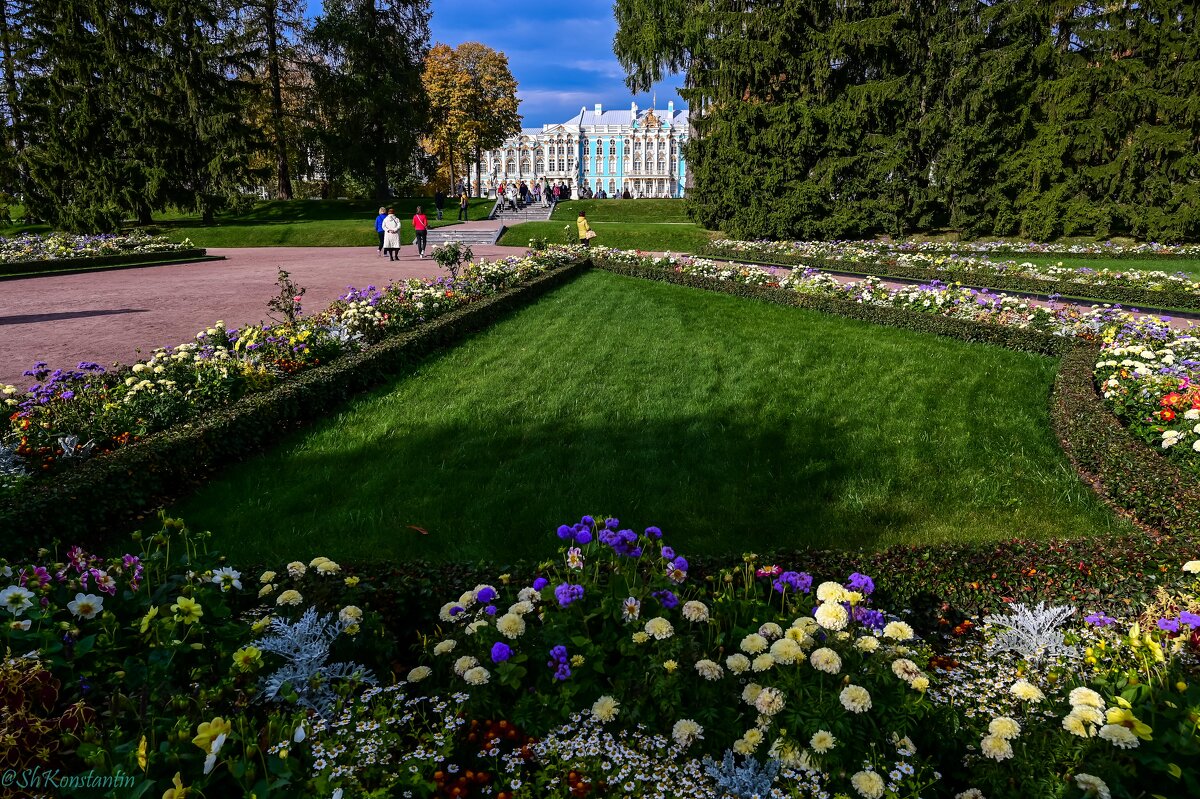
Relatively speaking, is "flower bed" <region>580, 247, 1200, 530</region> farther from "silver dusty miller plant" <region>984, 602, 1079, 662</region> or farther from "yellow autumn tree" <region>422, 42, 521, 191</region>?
"yellow autumn tree" <region>422, 42, 521, 191</region>

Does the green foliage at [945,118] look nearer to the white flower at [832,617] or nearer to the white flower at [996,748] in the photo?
the white flower at [832,617]

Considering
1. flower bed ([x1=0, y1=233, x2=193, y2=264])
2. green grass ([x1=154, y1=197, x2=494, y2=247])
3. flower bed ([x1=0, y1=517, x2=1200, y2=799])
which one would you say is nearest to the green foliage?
green grass ([x1=154, y1=197, x2=494, y2=247])

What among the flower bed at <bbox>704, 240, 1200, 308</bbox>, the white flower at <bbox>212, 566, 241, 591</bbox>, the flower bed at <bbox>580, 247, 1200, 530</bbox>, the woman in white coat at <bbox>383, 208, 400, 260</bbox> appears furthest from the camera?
the woman in white coat at <bbox>383, 208, 400, 260</bbox>

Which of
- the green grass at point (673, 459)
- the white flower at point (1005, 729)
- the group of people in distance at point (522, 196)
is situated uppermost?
the group of people in distance at point (522, 196)

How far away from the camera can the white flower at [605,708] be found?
6.01 feet

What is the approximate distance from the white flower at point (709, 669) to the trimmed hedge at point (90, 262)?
21.7 m

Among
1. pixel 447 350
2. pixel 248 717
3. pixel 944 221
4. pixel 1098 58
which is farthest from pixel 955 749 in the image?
pixel 1098 58

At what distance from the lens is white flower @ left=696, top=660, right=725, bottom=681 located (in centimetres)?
189

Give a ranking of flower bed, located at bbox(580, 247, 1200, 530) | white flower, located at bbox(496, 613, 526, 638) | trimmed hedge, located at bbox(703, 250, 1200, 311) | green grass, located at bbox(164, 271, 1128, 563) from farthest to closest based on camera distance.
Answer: trimmed hedge, located at bbox(703, 250, 1200, 311), flower bed, located at bbox(580, 247, 1200, 530), green grass, located at bbox(164, 271, 1128, 563), white flower, located at bbox(496, 613, 526, 638)

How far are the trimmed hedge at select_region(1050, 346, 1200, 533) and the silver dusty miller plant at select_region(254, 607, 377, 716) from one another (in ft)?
14.2

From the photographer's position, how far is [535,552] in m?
3.69

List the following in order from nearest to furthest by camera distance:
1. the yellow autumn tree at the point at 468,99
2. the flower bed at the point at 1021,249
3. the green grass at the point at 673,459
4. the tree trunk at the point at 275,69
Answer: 1. the green grass at the point at 673,459
2. the flower bed at the point at 1021,249
3. the tree trunk at the point at 275,69
4. the yellow autumn tree at the point at 468,99

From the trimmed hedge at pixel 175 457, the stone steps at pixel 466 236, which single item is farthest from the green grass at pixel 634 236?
the trimmed hedge at pixel 175 457

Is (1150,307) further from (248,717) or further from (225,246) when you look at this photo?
(225,246)
